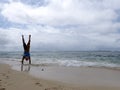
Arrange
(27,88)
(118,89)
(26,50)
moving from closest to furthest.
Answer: (27,88), (118,89), (26,50)

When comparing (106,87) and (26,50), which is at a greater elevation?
(26,50)

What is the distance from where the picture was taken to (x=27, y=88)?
272 inches

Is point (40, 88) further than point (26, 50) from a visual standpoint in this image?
No

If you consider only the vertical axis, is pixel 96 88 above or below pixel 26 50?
below

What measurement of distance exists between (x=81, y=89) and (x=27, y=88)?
1954 mm

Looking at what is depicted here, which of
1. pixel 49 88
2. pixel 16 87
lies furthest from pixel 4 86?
pixel 49 88

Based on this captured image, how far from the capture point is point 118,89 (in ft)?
24.5

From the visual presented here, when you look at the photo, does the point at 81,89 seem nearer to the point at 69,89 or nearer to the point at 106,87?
the point at 69,89

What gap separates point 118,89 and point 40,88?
9.64 ft

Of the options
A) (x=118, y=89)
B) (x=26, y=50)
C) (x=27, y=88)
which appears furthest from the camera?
(x=26, y=50)

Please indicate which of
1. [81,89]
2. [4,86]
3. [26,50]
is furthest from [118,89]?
[26,50]

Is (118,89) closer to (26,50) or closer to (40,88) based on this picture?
(40,88)

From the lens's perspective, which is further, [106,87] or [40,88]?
[106,87]

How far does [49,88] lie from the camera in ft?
23.4
